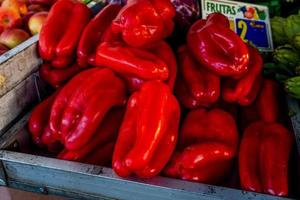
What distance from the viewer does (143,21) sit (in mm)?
1029

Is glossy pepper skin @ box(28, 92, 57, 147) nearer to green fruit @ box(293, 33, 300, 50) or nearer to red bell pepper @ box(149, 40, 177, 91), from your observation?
red bell pepper @ box(149, 40, 177, 91)

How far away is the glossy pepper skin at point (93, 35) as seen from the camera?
44.6 inches

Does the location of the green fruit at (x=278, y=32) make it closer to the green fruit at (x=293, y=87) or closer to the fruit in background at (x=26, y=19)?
the green fruit at (x=293, y=87)

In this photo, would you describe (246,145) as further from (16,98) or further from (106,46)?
(16,98)

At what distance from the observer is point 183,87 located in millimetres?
1096

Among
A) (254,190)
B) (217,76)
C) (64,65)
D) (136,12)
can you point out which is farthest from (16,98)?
(254,190)

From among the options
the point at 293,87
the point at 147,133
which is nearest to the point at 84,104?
the point at 147,133

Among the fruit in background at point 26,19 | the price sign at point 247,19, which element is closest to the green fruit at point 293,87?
the price sign at point 247,19

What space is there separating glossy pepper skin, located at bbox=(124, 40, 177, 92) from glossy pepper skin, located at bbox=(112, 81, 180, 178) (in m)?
0.06

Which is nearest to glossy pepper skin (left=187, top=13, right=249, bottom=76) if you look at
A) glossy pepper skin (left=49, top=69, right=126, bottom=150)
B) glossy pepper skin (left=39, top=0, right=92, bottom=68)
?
glossy pepper skin (left=49, top=69, right=126, bottom=150)

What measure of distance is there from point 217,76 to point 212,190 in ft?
1.18

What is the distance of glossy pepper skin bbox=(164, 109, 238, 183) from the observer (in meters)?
0.88

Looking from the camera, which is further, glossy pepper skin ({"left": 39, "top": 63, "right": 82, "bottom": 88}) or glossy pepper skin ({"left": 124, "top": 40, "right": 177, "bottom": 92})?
glossy pepper skin ({"left": 39, "top": 63, "right": 82, "bottom": 88})

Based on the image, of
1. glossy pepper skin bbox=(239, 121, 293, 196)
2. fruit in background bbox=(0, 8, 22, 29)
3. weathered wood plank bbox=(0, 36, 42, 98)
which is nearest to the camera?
glossy pepper skin bbox=(239, 121, 293, 196)
